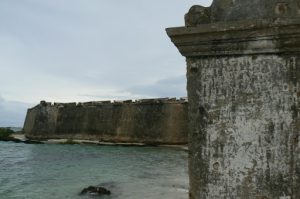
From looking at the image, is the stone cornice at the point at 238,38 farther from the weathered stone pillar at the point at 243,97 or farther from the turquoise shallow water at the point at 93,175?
the turquoise shallow water at the point at 93,175

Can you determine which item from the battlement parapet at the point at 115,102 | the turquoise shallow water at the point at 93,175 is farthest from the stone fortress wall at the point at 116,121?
the turquoise shallow water at the point at 93,175

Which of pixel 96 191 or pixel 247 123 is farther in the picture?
pixel 96 191

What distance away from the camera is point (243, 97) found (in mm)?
2023

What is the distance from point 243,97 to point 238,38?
10.2 inches

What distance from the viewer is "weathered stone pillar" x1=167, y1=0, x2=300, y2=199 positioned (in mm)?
1959

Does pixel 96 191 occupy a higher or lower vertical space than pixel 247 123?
lower

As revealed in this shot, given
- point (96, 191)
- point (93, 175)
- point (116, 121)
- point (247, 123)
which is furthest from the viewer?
point (116, 121)

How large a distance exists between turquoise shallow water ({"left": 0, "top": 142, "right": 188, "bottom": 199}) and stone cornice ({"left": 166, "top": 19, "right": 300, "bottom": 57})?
994 cm

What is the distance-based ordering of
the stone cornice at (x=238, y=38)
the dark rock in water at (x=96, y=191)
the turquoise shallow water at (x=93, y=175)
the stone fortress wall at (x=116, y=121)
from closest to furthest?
the stone cornice at (x=238, y=38)
the dark rock in water at (x=96, y=191)
the turquoise shallow water at (x=93, y=175)
the stone fortress wall at (x=116, y=121)

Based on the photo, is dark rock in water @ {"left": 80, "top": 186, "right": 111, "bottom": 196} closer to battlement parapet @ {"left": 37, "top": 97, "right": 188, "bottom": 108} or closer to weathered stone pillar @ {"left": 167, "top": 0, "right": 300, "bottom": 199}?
weathered stone pillar @ {"left": 167, "top": 0, "right": 300, "bottom": 199}

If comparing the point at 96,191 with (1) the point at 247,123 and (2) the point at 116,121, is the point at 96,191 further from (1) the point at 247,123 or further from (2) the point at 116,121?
(2) the point at 116,121

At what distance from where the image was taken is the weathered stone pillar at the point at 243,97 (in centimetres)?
196

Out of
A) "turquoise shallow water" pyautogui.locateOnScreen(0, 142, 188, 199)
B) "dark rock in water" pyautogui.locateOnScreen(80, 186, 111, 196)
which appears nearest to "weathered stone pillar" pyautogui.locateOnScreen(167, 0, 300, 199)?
"turquoise shallow water" pyautogui.locateOnScreen(0, 142, 188, 199)

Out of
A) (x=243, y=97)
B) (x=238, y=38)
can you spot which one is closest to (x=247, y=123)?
(x=243, y=97)
